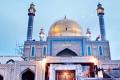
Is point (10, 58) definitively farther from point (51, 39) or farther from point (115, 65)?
point (115, 65)

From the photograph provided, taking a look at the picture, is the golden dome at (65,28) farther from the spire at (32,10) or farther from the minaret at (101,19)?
the spire at (32,10)

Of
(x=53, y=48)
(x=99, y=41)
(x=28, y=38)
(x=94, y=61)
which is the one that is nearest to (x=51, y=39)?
(x=53, y=48)

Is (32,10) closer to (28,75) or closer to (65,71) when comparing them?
(28,75)

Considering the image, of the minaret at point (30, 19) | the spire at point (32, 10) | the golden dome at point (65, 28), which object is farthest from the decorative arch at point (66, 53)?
the spire at point (32, 10)

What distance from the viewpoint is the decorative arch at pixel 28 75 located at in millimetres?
18031

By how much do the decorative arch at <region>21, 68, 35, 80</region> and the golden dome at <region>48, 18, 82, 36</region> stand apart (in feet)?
23.8

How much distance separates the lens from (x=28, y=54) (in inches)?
893

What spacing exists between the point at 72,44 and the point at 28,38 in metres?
4.91

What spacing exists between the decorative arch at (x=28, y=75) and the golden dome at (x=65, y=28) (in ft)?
23.8

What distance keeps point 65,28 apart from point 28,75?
27.3ft

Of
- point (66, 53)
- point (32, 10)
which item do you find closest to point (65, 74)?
point (66, 53)

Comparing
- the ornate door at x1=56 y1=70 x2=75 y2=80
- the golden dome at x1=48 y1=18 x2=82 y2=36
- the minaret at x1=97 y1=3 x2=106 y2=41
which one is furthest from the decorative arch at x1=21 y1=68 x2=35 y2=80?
the minaret at x1=97 y1=3 x2=106 y2=41

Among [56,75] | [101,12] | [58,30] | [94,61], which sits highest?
[101,12]

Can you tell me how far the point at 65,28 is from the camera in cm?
2459
